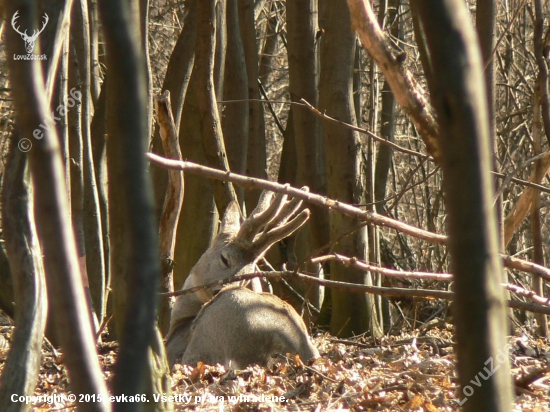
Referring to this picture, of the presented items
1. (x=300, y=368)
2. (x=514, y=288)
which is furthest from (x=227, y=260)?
(x=514, y=288)

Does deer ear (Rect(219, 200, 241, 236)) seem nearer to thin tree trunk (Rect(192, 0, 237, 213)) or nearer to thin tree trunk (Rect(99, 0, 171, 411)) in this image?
thin tree trunk (Rect(192, 0, 237, 213))

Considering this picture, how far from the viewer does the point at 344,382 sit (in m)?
3.72

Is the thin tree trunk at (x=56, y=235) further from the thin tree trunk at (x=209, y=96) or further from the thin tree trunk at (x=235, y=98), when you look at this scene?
the thin tree trunk at (x=235, y=98)

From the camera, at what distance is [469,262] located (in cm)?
99

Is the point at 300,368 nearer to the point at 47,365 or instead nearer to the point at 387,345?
the point at 387,345

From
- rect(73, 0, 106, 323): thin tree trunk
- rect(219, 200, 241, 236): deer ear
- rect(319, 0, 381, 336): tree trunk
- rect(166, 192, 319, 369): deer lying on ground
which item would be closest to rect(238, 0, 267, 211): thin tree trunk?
rect(319, 0, 381, 336): tree trunk

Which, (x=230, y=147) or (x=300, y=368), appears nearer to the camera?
(x=300, y=368)

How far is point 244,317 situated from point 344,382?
0.97 metres

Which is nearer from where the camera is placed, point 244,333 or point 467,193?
point 467,193

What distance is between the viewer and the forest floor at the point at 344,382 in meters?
3.36

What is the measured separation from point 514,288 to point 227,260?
2478 millimetres

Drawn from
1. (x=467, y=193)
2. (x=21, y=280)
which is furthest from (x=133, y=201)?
(x=21, y=280)

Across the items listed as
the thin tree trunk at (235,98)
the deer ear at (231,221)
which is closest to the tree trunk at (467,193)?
the deer ear at (231,221)

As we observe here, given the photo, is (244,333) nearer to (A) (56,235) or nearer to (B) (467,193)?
(A) (56,235)
